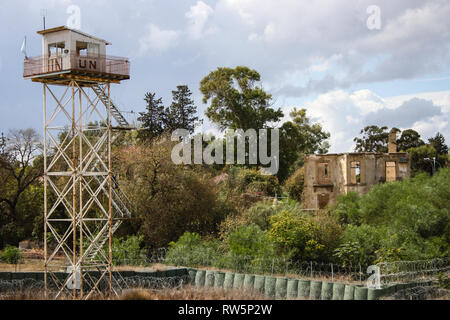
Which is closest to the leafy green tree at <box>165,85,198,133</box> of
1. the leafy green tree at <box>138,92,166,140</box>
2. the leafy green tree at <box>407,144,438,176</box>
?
the leafy green tree at <box>138,92,166,140</box>

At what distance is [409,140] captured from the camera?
6022 cm

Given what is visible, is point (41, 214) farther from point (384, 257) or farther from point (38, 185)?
point (384, 257)

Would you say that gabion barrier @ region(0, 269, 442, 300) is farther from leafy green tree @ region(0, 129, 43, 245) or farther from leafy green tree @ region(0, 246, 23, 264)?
leafy green tree @ region(0, 129, 43, 245)

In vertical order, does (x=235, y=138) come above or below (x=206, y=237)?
above

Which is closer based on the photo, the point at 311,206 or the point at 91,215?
the point at 91,215

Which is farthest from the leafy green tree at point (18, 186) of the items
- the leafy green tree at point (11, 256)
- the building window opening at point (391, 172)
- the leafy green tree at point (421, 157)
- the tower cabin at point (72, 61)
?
the leafy green tree at point (421, 157)

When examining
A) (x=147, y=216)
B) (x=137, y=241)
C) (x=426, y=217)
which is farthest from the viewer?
(x=147, y=216)

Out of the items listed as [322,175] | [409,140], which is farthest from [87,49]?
[409,140]

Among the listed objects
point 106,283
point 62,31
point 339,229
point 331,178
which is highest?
point 62,31

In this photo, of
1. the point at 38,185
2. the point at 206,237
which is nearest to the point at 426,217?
the point at 206,237

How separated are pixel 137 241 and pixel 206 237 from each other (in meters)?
3.97

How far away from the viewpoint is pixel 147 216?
34000mm

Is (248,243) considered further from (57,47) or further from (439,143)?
(439,143)

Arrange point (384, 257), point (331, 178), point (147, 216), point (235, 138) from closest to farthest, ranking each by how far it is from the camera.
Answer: point (384, 257) < point (147, 216) < point (331, 178) < point (235, 138)
